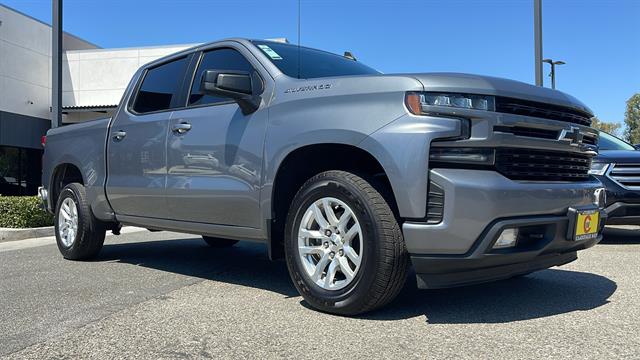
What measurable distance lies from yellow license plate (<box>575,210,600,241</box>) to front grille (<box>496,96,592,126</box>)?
2.02ft

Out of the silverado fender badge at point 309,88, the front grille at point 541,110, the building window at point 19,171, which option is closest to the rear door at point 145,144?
the silverado fender badge at point 309,88

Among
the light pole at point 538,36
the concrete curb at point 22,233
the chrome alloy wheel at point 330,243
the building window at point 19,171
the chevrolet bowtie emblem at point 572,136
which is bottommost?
the building window at point 19,171

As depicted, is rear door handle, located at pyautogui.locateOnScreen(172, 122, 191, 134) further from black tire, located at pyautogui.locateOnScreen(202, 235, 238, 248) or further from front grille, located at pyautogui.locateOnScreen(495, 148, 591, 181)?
black tire, located at pyautogui.locateOnScreen(202, 235, 238, 248)

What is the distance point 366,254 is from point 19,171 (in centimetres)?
2074

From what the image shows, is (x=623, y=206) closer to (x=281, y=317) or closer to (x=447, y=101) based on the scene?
(x=447, y=101)

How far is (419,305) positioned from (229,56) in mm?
2496

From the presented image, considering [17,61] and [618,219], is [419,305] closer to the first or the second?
[618,219]

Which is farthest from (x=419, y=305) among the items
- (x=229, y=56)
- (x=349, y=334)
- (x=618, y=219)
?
(x=618, y=219)

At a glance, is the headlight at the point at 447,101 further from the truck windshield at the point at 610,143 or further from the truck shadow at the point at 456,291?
the truck windshield at the point at 610,143

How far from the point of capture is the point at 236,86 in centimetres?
399

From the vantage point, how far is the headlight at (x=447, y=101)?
Answer: 10.4 feet

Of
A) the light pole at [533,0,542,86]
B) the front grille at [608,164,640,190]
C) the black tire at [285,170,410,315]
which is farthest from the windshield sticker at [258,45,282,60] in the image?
the light pole at [533,0,542,86]

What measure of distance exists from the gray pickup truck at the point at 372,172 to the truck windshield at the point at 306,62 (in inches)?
0.8

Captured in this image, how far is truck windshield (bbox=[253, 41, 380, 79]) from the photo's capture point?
430 centimetres
